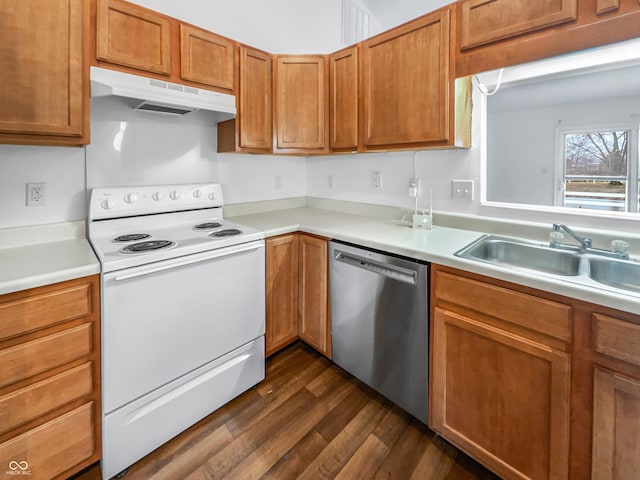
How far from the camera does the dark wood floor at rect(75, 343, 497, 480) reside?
1361mm

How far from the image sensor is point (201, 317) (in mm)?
1592

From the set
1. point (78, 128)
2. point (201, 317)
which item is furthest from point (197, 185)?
point (201, 317)

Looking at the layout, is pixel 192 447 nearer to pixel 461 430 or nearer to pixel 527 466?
pixel 461 430

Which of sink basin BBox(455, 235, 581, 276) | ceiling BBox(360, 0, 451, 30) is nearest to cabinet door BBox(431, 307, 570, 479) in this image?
sink basin BBox(455, 235, 581, 276)

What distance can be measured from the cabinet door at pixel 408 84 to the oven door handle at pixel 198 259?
3.20 ft

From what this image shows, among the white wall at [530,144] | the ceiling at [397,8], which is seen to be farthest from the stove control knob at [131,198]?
the ceiling at [397,8]

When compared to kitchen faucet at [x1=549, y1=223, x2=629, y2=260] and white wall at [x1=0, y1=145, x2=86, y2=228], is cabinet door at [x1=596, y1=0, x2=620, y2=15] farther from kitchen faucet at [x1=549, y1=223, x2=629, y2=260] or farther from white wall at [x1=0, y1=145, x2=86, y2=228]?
white wall at [x1=0, y1=145, x2=86, y2=228]

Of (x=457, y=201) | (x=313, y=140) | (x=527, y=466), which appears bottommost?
(x=527, y=466)

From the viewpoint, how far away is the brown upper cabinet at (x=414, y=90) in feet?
5.25

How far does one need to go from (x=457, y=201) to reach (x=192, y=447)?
6.36 ft

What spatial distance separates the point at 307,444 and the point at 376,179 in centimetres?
175

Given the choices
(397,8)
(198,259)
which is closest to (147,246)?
(198,259)

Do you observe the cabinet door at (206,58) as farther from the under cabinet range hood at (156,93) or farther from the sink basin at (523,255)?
the sink basin at (523,255)

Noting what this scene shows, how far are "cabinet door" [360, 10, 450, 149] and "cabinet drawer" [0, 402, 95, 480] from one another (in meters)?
1.97
